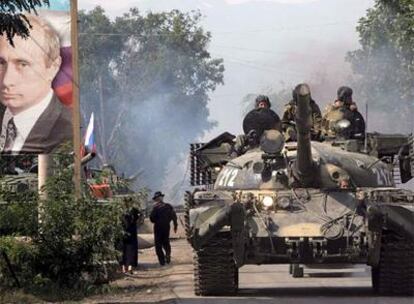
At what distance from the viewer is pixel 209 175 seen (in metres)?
18.5

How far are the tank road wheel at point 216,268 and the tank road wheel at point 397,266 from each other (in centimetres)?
185

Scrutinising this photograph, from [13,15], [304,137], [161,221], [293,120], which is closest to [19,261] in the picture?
[304,137]

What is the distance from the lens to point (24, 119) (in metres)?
21.6

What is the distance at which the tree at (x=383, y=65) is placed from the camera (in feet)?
123

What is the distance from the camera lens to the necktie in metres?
21.3

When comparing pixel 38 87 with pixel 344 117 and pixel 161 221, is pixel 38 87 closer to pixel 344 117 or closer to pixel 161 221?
pixel 161 221

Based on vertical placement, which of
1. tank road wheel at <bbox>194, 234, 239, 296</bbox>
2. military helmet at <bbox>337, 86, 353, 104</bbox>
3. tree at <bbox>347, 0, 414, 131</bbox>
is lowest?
tank road wheel at <bbox>194, 234, 239, 296</bbox>

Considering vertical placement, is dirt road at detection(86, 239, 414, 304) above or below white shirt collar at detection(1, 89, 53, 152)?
below

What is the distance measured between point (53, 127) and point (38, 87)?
2.60ft

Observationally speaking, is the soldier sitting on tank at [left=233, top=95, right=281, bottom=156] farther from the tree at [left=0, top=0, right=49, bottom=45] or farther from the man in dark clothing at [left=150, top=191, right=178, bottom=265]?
the tree at [left=0, top=0, right=49, bottom=45]

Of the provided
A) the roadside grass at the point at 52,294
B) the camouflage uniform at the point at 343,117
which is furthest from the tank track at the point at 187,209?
the camouflage uniform at the point at 343,117

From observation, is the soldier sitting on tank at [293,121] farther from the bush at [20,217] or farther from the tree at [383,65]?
the tree at [383,65]

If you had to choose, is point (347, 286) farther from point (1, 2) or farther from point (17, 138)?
point (17, 138)

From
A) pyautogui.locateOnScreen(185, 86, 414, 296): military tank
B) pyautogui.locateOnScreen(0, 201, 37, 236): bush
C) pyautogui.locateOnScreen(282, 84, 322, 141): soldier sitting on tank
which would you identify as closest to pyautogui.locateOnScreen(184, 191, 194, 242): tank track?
pyautogui.locateOnScreen(185, 86, 414, 296): military tank
